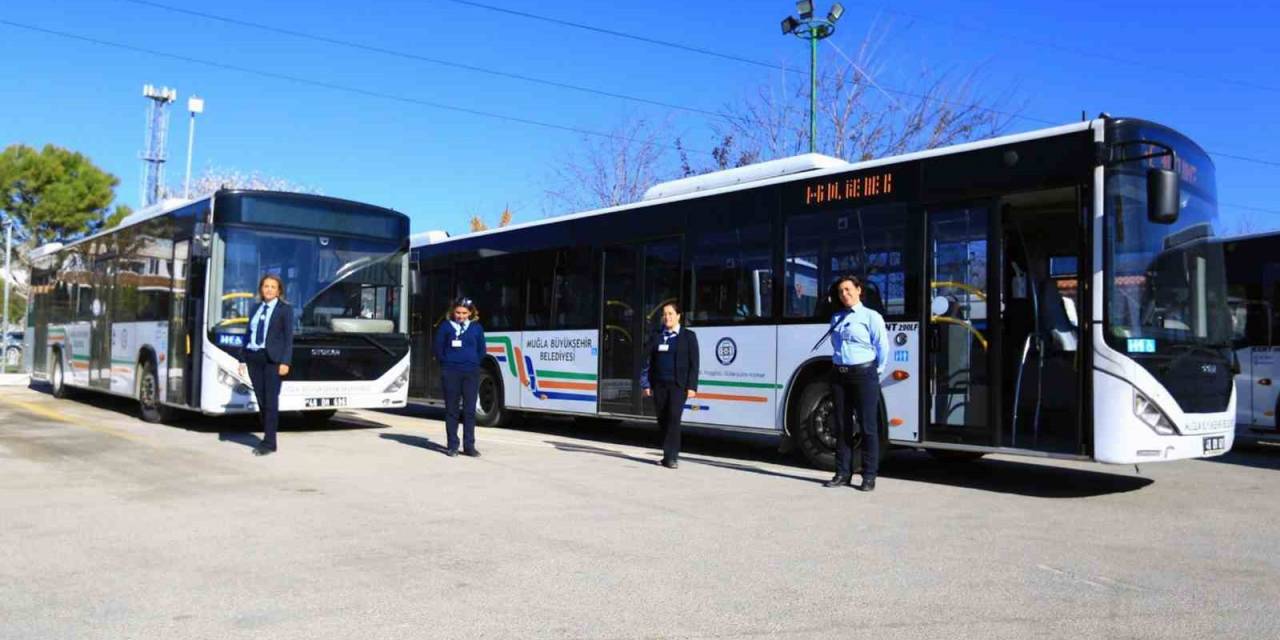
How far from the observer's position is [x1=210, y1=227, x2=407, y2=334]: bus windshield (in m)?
12.0

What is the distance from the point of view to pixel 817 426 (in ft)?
32.6

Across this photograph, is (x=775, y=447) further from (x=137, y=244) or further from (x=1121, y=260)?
(x=137, y=244)

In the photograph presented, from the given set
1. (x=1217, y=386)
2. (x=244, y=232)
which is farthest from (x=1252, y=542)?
(x=244, y=232)

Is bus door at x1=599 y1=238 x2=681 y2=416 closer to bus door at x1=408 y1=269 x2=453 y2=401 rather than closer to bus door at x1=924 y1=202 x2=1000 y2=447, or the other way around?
bus door at x1=924 y1=202 x2=1000 y2=447

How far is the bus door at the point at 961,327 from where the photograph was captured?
8.53 meters

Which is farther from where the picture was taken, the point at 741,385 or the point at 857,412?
the point at 741,385

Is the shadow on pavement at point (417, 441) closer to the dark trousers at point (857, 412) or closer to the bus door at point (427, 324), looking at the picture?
the bus door at point (427, 324)

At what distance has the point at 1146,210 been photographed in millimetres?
8023

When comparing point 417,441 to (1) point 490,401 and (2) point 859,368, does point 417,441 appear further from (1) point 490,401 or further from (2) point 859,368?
(2) point 859,368

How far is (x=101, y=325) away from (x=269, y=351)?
729cm

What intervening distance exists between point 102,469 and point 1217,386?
32.6 ft

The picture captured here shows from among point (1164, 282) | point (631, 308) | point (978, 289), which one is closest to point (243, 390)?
point (631, 308)

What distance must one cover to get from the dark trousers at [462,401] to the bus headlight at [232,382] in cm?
297

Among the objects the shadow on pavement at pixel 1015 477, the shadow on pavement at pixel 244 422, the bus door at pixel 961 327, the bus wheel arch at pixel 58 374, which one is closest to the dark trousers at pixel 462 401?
the shadow on pavement at pixel 244 422
